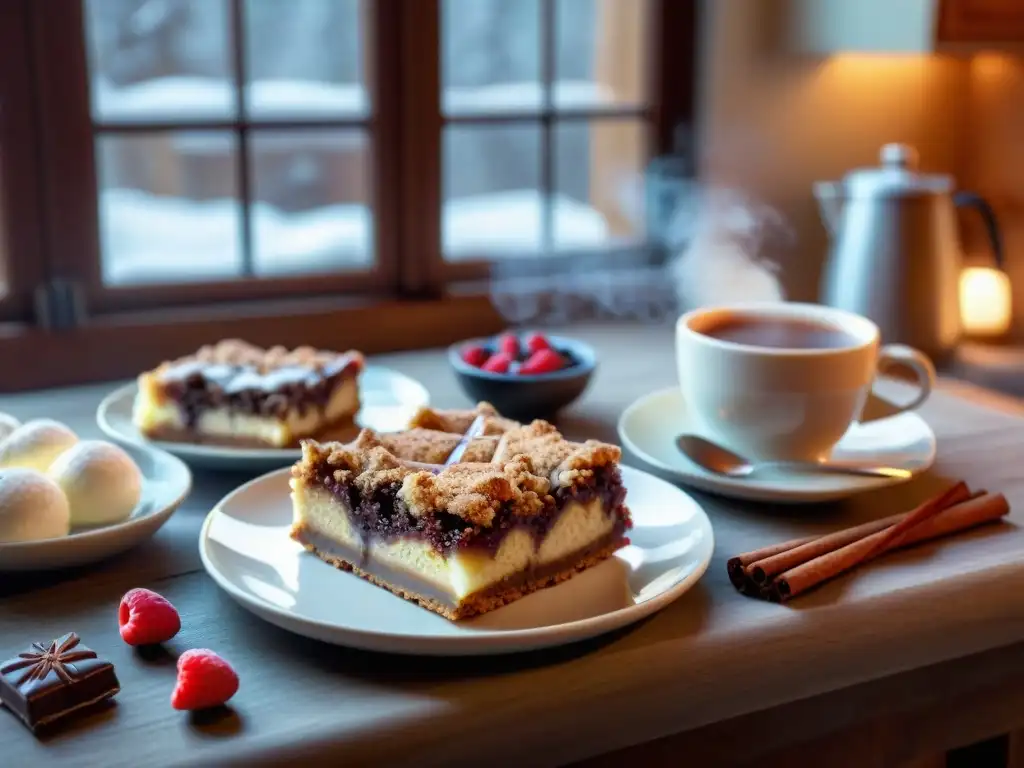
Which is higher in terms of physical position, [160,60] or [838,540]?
[160,60]

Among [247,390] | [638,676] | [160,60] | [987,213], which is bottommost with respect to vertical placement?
[638,676]

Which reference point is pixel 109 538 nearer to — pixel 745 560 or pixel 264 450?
pixel 264 450

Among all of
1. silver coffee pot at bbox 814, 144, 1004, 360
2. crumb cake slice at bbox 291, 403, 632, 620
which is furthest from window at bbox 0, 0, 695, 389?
crumb cake slice at bbox 291, 403, 632, 620

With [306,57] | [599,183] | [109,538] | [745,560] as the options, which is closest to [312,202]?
[306,57]

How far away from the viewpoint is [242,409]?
1.21 metres

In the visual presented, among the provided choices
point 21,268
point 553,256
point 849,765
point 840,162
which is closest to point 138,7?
point 21,268

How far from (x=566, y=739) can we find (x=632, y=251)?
1237mm

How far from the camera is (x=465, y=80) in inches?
72.4

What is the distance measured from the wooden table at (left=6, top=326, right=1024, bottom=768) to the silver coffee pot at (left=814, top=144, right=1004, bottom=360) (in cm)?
49

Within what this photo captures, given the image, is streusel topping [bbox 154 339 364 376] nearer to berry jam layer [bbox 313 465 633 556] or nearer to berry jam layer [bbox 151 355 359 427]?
berry jam layer [bbox 151 355 359 427]

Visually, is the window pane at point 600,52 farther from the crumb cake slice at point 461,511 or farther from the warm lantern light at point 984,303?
the crumb cake slice at point 461,511

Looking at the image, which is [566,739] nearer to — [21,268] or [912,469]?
[912,469]

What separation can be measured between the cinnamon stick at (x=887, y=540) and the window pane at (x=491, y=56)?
101 centimetres

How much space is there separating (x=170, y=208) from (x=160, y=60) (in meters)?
0.21
